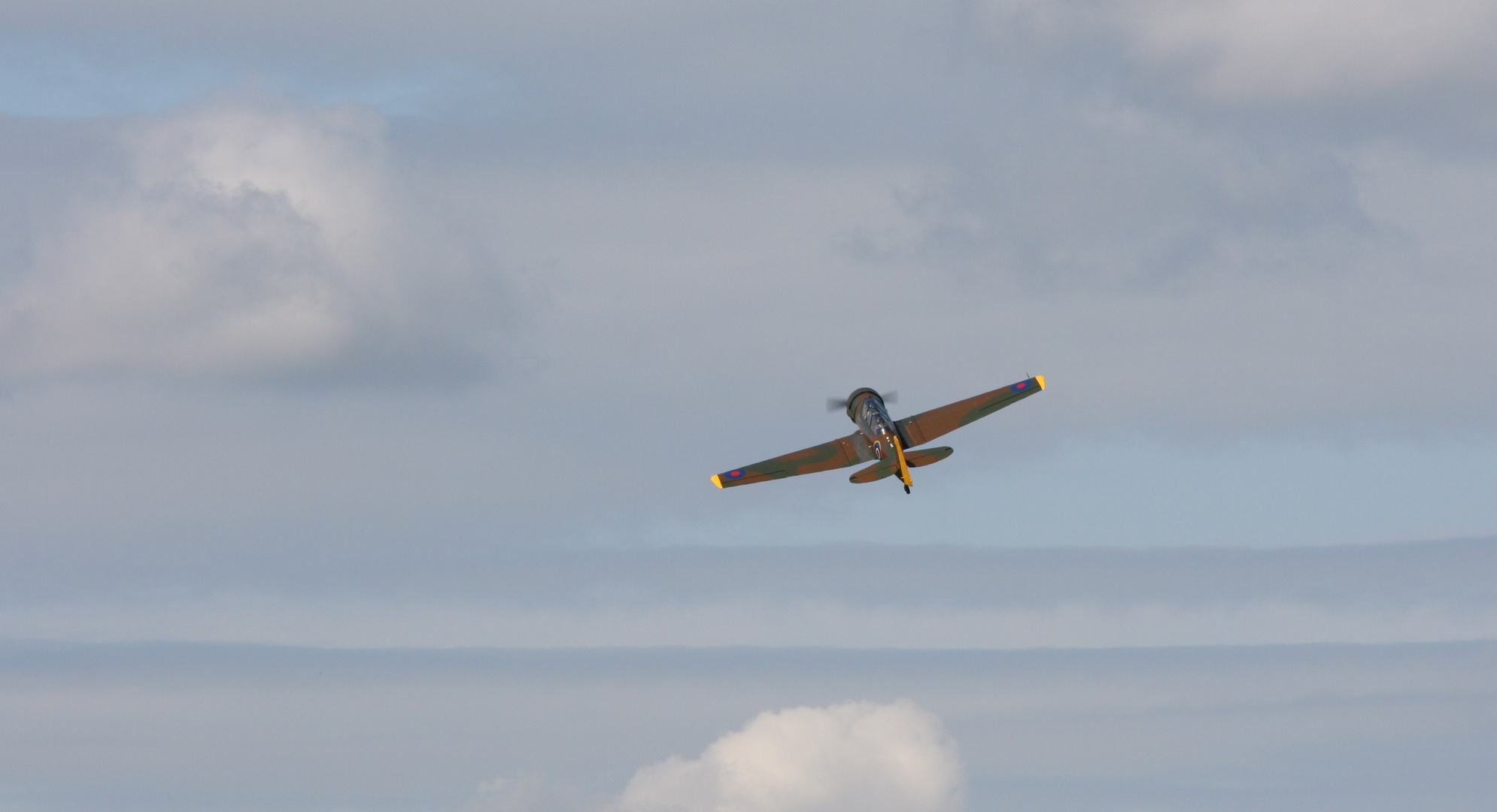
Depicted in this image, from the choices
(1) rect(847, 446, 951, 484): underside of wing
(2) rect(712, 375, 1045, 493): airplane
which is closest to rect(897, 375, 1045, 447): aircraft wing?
(2) rect(712, 375, 1045, 493): airplane

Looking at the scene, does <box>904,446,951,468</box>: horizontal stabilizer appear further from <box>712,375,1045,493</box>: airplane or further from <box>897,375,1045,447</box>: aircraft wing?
<box>897,375,1045,447</box>: aircraft wing

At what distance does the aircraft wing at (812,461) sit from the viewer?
324 feet

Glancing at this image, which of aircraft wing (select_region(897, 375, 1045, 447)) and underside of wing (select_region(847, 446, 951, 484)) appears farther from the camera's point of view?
aircraft wing (select_region(897, 375, 1045, 447))

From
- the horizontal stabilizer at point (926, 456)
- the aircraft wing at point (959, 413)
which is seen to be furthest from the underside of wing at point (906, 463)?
the aircraft wing at point (959, 413)

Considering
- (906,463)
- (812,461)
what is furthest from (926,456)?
(812,461)

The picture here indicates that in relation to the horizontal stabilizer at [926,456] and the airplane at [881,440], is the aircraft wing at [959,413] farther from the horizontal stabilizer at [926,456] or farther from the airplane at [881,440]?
the horizontal stabilizer at [926,456]

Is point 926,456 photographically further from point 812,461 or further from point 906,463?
point 812,461

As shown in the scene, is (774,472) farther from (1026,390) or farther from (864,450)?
(1026,390)

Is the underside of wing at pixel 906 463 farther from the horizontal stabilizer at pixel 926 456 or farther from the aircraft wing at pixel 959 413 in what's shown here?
the aircraft wing at pixel 959 413

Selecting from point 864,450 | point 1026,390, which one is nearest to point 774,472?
point 864,450

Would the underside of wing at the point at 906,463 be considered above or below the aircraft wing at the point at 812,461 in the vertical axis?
below

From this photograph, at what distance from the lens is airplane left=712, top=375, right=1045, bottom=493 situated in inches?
3649

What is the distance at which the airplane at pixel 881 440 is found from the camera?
304 ft

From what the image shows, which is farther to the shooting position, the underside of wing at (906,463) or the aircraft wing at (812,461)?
the aircraft wing at (812,461)
